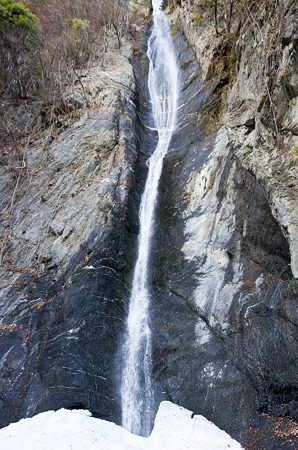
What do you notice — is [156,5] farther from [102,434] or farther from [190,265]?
[102,434]

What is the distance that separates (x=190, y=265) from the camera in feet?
32.8

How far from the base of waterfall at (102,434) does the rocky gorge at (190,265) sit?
0.31 metres

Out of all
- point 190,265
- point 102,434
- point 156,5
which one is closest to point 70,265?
point 190,265

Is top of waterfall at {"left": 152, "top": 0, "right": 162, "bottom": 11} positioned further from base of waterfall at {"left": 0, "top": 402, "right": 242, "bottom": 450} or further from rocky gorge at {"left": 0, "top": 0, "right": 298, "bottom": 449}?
base of waterfall at {"left": 0, "top": 402, "right": 242, "bottom": 450}

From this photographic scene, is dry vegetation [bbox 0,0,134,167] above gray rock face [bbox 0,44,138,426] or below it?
above

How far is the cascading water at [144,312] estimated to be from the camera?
7.96 m

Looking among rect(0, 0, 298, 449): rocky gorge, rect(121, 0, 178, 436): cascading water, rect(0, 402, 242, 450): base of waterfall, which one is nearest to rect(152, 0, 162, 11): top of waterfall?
rect(121, 0, 178, 436): cascading water

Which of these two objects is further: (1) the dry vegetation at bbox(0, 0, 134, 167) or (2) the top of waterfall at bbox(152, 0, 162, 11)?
(2) the top of waterfall at bbox(152, 0, 162, 11)

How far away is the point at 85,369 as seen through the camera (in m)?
8.18

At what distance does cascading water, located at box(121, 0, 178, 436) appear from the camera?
796 cm

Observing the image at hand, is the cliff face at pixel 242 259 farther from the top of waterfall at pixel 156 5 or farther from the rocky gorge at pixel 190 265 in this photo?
the top of waterfall at pixel 156 5

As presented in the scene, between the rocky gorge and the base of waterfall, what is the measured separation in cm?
31

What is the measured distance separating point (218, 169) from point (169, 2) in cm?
2790

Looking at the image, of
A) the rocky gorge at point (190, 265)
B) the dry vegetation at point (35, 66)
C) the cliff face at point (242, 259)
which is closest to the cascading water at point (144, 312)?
the rocky gorge at point (190, 265)
